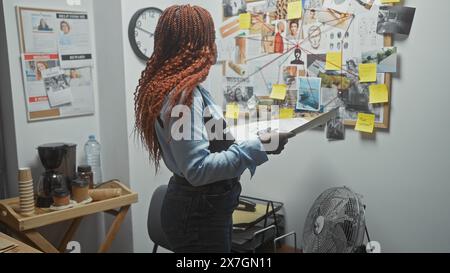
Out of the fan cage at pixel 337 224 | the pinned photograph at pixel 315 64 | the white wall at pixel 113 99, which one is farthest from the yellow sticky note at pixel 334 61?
the white wall at pixel 113 99

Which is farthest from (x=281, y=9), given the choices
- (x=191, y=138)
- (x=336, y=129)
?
(x=191, y=138)

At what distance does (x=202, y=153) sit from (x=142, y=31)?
4.10ft

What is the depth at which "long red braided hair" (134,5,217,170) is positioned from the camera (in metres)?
1.25

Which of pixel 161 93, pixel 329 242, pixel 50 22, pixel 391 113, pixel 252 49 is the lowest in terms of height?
pixel 329 242

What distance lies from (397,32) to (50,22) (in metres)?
1.66

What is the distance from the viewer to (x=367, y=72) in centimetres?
184

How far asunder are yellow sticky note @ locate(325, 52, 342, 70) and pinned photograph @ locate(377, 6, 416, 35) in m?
0.21

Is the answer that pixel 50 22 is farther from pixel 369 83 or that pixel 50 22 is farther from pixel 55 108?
pixel 369 83

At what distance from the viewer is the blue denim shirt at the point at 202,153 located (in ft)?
3.97

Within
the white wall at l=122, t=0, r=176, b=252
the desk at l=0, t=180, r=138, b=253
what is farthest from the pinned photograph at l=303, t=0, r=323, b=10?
the desk at l=0, t=180, r=138, b=253

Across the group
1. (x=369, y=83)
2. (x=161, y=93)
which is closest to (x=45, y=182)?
(x=161, y=93)

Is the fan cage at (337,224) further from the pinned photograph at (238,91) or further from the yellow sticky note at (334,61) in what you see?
the pinned photograph at (238,91)

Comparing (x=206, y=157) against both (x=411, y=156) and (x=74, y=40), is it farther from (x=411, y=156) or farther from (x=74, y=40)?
(x=74, y=40)

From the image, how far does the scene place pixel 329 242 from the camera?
1.62 metres
